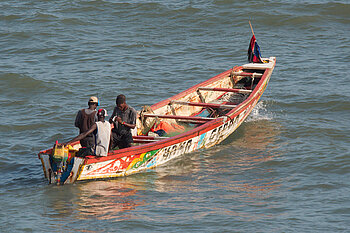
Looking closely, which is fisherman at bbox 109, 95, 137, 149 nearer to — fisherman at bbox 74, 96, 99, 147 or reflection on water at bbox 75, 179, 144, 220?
fisherman at bbox 74, 96, 99, 147

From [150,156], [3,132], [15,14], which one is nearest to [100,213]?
[150,156]

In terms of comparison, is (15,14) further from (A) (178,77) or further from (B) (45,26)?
(A) (178,77)

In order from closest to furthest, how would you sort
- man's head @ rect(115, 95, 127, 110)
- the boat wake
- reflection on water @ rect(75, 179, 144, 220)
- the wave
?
reflection on water @ rect(75, 179, 144, 220), man's head @ rect(115, 95, 127, 110), the boat wake, the wave

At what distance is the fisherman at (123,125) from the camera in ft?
35.2

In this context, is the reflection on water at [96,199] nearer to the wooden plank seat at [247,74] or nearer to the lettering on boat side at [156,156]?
the lettering on boat side at [156,156]

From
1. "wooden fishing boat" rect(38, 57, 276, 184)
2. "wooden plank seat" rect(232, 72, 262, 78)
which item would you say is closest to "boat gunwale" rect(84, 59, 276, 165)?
"wooden fishing boat" rect(38, 57, 276, 184)

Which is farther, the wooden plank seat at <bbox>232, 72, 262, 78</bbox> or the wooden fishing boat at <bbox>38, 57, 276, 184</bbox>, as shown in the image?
the wooden plank seat at <bbox>232, 72, 262, 78</bbox>

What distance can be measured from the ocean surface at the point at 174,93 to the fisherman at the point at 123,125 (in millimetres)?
758

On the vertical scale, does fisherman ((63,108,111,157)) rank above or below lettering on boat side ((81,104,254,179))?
above

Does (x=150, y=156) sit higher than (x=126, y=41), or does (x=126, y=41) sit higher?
(x=126, y=41)

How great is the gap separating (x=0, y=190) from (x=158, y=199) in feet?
9.86

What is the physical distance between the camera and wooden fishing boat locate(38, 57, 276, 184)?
33.1 feet

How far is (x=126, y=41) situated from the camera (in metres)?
21.7

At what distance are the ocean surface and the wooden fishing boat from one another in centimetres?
26
